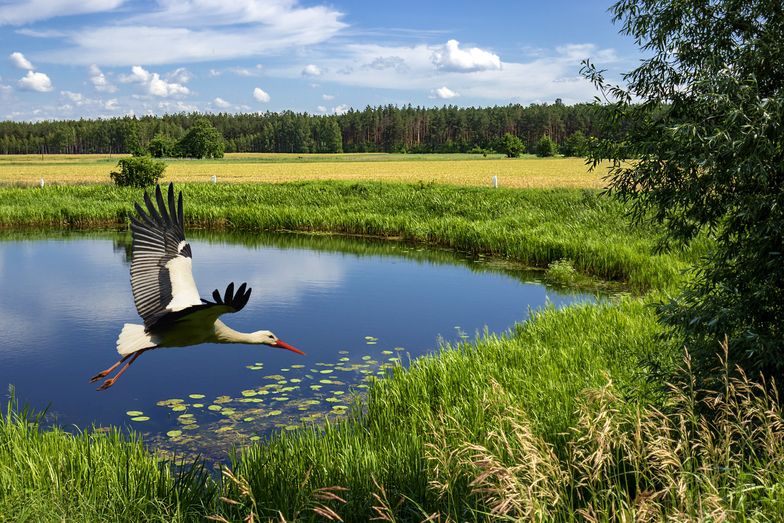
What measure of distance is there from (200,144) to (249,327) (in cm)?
10277

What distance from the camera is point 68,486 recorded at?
19.5ft

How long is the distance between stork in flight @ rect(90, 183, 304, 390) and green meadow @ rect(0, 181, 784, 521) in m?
1.12

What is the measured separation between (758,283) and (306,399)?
6.54m

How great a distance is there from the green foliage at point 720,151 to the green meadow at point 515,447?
1.91 ft

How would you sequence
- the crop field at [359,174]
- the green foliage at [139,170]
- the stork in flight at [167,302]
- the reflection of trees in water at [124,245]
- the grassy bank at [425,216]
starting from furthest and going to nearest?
the crop field at [359,174]
the green foliage at [139,170]
the reflection of trees in water at [124,245]
the grassy bank at [425,216]
the stork in flight at [167,302]

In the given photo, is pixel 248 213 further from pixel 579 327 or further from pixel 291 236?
pixel 579 327

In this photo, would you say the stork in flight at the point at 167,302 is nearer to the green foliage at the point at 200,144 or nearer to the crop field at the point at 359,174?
the crop field at the point at 359,174

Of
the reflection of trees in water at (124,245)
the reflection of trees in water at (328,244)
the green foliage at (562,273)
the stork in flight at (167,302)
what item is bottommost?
the reflection of trees in water at (124,245)

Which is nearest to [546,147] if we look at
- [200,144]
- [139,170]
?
[200,144]

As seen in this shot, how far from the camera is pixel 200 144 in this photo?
111375mm

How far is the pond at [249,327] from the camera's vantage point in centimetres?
1002

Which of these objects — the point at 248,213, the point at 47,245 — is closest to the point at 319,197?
the point at 248,213

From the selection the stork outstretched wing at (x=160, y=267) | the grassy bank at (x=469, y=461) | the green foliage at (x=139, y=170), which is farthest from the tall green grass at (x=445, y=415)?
the green foliage at (x=139, y=170)

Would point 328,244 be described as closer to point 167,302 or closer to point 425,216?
point 425,216
